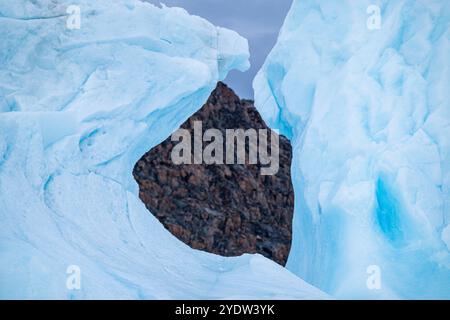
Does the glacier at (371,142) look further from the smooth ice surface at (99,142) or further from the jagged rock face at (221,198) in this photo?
the jagged rock face at (221,198)

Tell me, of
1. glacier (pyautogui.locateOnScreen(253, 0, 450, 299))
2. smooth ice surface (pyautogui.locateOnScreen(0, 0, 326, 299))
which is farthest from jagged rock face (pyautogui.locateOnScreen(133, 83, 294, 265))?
glacier (pyautogui.locateOnScreen(253, 0, 450, 299))

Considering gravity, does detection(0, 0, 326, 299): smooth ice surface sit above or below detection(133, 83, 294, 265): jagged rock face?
above

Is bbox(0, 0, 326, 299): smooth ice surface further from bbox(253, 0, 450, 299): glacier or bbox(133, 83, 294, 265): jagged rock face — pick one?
bbox(133, 83, 294, 265): jagged rock face

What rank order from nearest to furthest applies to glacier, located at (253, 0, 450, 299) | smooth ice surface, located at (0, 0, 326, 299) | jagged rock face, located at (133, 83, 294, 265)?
smooth ice surface, located at (0, 0, 326, 299) → glacier, located at (253, 0, 450, 299) → jagged rock face, located at (133, 83, 294, 265)

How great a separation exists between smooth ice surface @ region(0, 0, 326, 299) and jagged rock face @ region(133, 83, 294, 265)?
12.1m

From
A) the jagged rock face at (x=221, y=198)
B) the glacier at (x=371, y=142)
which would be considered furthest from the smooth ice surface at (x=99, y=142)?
the jagged rock face at (x=221, y=198)

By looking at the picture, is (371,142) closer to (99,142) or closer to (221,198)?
(99,142)

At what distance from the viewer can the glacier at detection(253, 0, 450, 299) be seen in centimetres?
496

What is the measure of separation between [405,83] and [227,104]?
18101 mm

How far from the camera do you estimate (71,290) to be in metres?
4.04

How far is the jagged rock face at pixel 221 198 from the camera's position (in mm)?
19375
